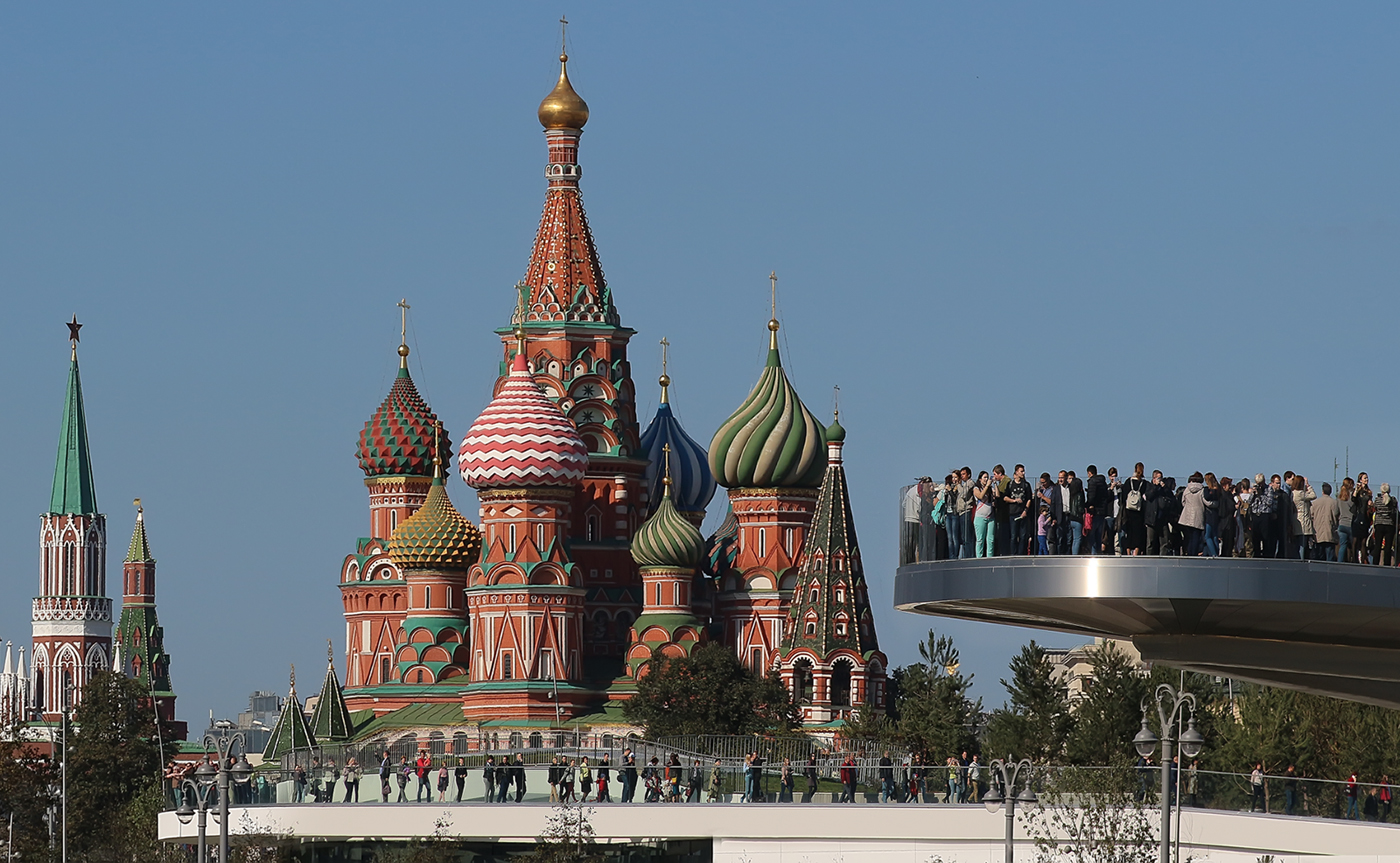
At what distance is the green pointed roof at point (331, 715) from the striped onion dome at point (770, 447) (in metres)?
13.8

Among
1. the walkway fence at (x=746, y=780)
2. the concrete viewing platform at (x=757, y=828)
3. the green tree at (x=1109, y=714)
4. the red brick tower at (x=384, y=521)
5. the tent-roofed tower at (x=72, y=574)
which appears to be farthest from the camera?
the tent-roofed tower at (x=72, y=574)

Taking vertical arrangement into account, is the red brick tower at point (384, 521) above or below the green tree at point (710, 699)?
above

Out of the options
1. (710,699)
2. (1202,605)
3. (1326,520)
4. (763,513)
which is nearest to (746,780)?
(1202,605)

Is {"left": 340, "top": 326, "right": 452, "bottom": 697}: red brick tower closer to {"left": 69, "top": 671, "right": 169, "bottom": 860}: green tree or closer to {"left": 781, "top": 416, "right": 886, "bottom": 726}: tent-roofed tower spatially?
{"left": 781, "top": 416, "right": 886, "bottom": 726}: tent-roofed tower

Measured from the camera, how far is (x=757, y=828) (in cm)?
4934

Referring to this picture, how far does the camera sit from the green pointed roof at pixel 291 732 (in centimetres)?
9325

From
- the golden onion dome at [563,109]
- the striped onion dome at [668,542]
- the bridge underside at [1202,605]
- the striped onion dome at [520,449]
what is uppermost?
the golden onion dome at [563,109]

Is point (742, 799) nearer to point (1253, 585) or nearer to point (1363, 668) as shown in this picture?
point (1363, 668)

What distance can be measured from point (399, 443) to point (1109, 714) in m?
43.5

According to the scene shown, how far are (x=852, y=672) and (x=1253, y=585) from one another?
54297 mm

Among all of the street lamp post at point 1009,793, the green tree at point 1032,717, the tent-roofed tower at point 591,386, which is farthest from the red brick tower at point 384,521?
the street lamp post at point 1009,793

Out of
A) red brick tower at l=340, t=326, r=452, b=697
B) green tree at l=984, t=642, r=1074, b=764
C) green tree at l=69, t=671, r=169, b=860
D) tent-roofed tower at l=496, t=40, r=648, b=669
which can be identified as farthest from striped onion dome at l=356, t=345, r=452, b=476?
green tree at l=984, t=642, r=1074, b=764

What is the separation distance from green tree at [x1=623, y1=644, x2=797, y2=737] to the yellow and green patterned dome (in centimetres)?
508

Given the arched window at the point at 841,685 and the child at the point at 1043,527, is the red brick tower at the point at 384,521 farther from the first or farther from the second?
the child at the point at 1043,527
